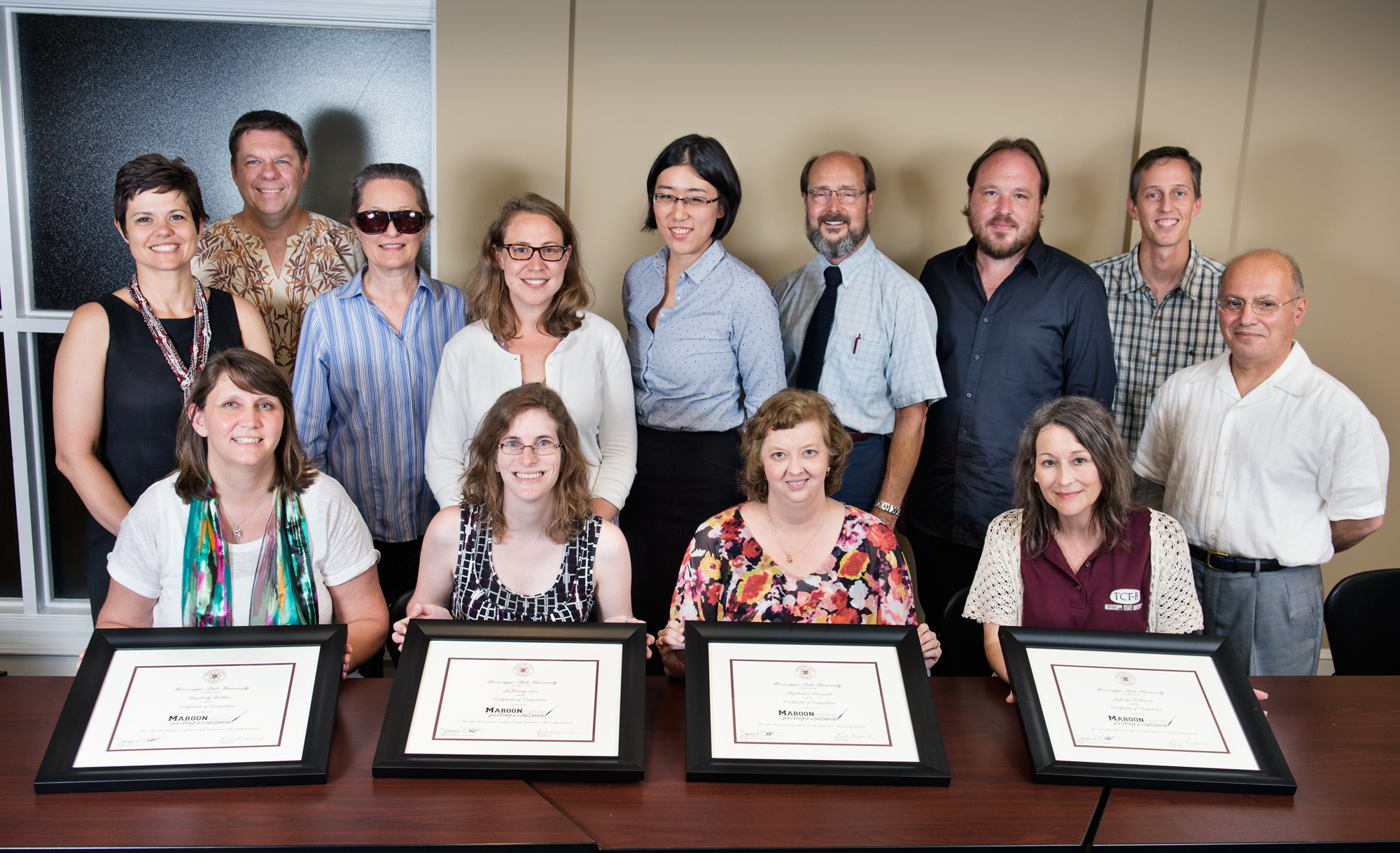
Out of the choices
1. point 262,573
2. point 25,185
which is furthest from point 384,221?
point 25,185

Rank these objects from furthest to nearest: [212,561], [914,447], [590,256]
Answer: [590,256]
[914,447]
[212,561]

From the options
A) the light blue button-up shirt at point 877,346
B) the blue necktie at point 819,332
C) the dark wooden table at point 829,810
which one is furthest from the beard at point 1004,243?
the dark wooden table at point 829,810

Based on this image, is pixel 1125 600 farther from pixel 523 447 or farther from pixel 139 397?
pixel 139 397

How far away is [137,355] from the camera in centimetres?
261

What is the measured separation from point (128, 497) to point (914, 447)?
241cm

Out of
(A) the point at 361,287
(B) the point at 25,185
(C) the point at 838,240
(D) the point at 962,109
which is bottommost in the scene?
(A) the point at 361,287

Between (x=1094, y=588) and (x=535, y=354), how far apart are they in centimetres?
164

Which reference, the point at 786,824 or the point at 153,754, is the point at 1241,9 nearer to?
the point at 786,824

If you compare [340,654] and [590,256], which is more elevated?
[590,256]

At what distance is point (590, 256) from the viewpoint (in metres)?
3.77

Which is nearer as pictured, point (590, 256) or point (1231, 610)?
point (1231, 610)

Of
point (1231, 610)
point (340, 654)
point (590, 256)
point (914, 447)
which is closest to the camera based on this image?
point (340, 654)

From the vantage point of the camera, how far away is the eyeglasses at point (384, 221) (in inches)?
108

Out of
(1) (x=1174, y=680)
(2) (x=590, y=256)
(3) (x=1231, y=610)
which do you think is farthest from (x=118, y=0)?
(3) (x=1231, y=610)
